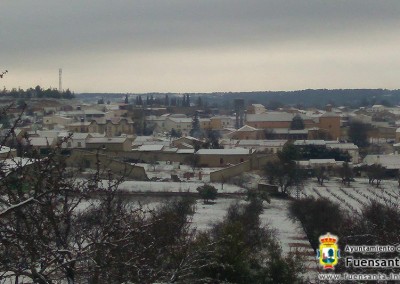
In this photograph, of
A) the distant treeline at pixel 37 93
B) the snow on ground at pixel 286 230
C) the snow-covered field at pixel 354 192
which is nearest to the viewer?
the snow on ground at pixel 286 230

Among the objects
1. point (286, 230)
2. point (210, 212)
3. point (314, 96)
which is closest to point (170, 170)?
point (210, 212)

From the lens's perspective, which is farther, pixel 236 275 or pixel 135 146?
pixel 135 146

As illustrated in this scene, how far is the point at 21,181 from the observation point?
8.13ft

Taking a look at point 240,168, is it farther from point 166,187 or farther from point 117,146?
point 117,146

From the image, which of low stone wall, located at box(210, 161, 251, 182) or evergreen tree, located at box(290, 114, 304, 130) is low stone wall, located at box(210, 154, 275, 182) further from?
evergreen tree, located at box(290, 114, 304, 130)

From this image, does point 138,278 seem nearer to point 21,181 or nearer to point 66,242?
point 66,242

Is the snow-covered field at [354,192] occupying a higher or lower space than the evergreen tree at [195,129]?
higher

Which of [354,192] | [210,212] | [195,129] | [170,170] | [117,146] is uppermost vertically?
[117,146]

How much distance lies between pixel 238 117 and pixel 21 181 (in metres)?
41.9

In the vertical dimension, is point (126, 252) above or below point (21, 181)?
below

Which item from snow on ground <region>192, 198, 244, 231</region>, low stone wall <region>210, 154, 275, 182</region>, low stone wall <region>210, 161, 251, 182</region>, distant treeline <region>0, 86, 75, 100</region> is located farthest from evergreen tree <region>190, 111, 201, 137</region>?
snow on ground <region>192, 198, 244, 231</region>

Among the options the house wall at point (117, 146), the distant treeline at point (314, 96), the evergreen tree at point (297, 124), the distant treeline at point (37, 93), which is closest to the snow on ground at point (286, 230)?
the house wall at point (117, 146)

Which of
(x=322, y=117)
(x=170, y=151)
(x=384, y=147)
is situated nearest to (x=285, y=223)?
(x=170, y=151)

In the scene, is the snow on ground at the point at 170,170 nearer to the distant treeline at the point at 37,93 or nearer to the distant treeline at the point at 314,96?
the distant treeline at the point at 37,93
